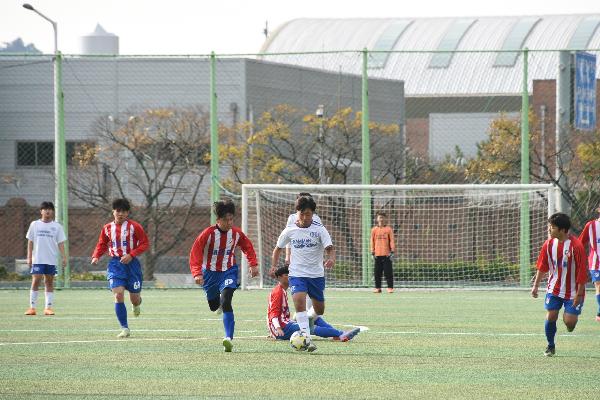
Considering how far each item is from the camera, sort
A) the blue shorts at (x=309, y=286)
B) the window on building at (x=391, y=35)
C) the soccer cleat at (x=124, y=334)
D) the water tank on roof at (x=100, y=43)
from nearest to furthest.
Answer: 1. the blue shorts at (x=309, y=286)
2. the soccer cleat at (x=124, y=334)
3. the water tank on roof at (x=100, y=43)
4. the window on building at (x=391, y=35)

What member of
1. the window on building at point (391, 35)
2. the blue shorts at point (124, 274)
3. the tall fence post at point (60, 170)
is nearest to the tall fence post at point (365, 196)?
the tall fence post at point (60, 170)

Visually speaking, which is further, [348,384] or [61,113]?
[61,113]

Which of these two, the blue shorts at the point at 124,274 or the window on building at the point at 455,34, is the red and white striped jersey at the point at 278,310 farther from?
the window on building at the point at 455,34

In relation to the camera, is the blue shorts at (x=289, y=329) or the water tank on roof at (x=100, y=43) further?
the water tank on roof at (x=100, y=43)

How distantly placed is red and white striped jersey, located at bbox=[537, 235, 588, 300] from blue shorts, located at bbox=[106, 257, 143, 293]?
17.8 ft

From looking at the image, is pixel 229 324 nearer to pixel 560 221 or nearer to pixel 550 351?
pixel 550 351

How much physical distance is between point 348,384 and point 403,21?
68.2 m

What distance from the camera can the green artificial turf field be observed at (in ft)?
33.0

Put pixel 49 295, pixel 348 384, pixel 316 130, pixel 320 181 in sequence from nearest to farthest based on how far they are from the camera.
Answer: pixel 348 384 → pixel 49 295 → pixel 320 181 → pixel 316 130

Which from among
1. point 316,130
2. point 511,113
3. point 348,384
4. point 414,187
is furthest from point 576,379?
point 511,113

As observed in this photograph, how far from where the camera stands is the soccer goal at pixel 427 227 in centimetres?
2791

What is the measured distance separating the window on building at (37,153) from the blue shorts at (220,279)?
3245 cm

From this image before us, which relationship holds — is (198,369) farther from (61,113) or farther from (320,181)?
(320,181)

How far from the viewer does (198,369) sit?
A: 37.6ft
